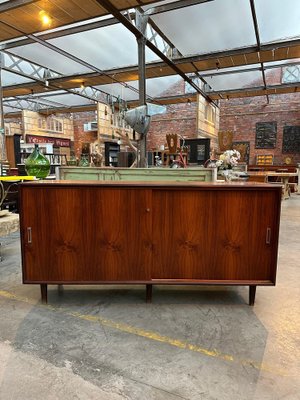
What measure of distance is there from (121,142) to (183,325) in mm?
8041

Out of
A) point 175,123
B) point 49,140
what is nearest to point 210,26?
point 175,123

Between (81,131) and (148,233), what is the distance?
41.2 ft

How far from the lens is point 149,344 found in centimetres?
162

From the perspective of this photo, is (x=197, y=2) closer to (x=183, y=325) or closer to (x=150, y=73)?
(x=150, y=73)

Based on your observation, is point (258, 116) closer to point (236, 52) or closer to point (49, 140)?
point (236, 52)

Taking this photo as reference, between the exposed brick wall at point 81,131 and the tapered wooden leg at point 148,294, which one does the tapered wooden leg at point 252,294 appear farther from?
the exposed brick wall at point 81,131

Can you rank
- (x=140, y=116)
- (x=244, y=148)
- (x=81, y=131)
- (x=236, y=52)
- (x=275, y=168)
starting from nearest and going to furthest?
(x=140, y=116) < (x=236, y=52) < (x=275, y=168) < (x=244, y=148) < (x=81, y=131)

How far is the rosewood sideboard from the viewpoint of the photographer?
1919mm

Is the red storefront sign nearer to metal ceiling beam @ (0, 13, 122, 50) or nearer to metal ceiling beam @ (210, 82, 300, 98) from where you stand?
metal ceiling beam @ (0, 13, 122, 50)

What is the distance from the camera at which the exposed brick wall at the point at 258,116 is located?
10.4 m

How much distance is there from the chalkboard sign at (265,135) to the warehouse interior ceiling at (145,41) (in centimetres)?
181

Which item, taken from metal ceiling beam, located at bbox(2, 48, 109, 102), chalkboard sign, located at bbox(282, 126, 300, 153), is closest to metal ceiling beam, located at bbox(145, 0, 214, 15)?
metal ceiling beam, located at bbox(2, 48, 109, 102)

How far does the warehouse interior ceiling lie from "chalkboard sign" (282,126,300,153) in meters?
1.90

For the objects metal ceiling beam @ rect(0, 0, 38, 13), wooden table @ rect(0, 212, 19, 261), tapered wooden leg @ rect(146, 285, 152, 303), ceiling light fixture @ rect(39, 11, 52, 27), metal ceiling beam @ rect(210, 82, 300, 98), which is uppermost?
metal ceiling beam @ rect(210, 82, 300, 98)
